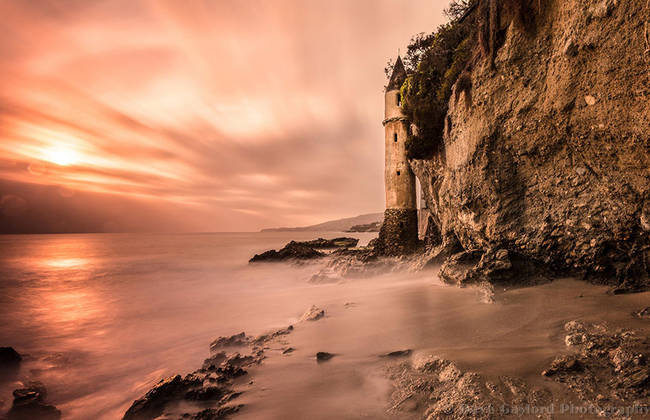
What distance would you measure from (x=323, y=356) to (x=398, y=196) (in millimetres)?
14119

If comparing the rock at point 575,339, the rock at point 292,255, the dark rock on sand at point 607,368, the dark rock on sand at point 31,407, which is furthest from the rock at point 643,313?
the rock at point 292,255

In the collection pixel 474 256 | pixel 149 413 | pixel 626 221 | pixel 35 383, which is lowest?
pixel 35 383

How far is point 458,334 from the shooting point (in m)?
4.37

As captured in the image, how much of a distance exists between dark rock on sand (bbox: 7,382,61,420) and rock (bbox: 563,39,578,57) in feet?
35.0

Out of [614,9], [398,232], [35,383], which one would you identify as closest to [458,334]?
[614,9]

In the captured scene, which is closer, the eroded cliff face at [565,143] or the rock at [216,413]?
the rock at [216,413]

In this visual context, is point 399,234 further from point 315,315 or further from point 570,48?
point 570,48

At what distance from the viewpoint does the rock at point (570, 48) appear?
536 centimetres

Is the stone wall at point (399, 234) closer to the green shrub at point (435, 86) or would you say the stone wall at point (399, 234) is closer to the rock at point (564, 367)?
the green shrub at point (435, 86)

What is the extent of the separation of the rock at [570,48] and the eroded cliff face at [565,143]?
0.06ft

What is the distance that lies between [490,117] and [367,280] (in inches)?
320

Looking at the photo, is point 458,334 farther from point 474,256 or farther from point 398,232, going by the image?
point 398,232

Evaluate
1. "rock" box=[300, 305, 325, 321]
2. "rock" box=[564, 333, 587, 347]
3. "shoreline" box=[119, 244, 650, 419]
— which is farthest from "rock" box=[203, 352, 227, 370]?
"rock" box=[564, 333, 587, 347]

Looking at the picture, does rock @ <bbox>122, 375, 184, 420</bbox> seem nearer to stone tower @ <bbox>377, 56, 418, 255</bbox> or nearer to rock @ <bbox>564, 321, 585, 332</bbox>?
rock @ <bbox>564, 321, 585, 332</bbox>
